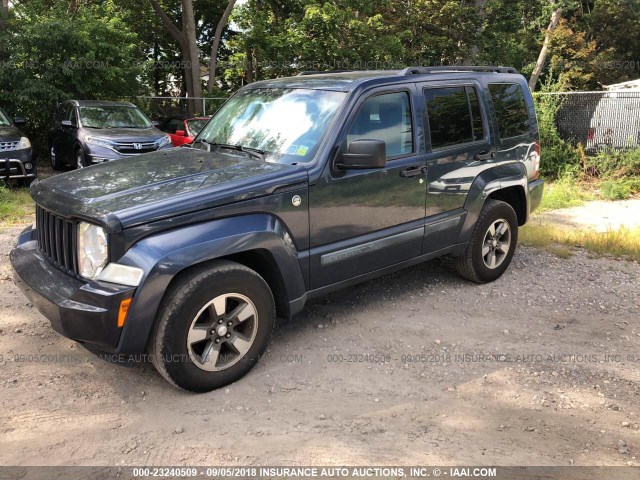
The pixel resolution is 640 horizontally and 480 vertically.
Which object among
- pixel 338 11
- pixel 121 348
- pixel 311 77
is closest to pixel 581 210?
pixel 311 77

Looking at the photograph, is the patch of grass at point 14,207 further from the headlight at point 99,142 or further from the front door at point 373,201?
the front door at point 373,201

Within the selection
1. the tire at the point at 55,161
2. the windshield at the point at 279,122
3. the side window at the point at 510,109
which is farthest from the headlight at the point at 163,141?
the side window at the point at 510,109

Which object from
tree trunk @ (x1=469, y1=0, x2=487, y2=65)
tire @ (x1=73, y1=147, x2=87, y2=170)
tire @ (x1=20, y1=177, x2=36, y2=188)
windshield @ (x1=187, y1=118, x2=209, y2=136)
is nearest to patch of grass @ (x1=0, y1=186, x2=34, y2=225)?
tire @ (x1=20, y1=177, x2=36, y2=188)

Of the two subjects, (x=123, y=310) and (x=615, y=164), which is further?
(x=615, y=164)

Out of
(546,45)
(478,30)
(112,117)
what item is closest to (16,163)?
(112,117)

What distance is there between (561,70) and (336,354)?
102 feet

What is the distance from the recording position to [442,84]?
4.93 meters

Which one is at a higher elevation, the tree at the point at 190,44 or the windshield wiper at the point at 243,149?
the tree at the point at 190,44

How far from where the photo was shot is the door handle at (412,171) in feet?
14.8

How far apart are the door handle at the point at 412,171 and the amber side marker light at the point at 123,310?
2.33 meters

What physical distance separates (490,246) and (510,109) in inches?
53.2

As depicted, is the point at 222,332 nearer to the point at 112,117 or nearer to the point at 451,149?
the point at 451,149

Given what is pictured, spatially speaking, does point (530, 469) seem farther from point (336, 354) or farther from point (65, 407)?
point (65, 407)

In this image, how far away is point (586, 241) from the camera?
7.21m
